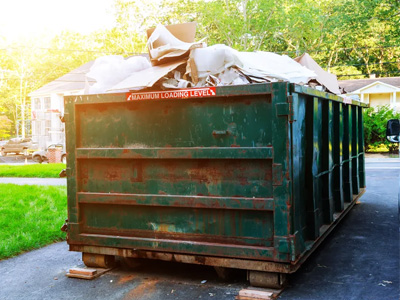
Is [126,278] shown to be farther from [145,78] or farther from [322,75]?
[322,75]

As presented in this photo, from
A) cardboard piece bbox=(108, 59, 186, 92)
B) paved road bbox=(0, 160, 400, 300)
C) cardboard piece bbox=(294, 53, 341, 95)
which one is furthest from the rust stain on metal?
cardboard piece bbox=(294, 53, 341, 95)

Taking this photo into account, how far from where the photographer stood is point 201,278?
4.59 m

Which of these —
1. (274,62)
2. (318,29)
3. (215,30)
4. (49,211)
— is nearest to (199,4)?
(215,30)

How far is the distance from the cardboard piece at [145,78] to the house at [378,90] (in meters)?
38.6

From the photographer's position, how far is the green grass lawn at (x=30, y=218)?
247 inches

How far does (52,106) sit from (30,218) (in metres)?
35.7

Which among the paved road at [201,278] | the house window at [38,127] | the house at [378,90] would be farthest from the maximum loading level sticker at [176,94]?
the house at [378,90]

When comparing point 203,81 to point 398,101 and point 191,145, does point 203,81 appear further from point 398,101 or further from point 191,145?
point 398,101

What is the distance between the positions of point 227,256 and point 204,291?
1.31 feet

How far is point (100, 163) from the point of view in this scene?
475 centimetres

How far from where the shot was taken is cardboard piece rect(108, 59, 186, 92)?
4.40m

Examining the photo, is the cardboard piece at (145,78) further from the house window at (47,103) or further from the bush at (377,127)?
the house window at (47,103)

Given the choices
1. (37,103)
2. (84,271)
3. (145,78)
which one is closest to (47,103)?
(37,103)

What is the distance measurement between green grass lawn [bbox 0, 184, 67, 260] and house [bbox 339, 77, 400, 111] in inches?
1375
